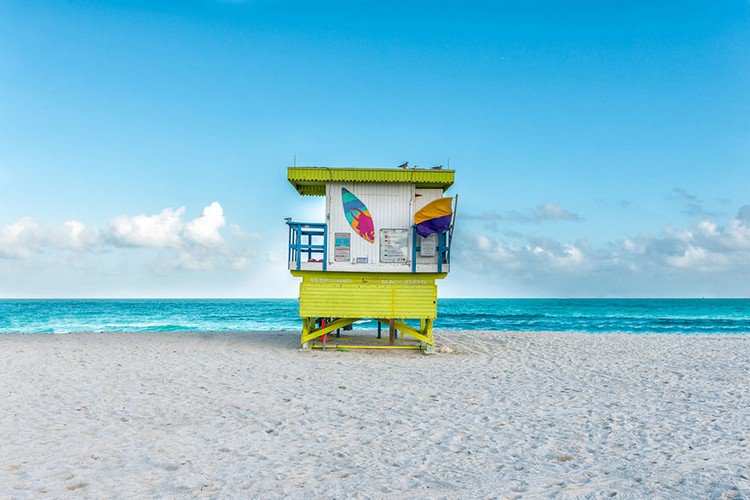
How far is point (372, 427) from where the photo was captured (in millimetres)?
7332

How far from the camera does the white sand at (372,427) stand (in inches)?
211

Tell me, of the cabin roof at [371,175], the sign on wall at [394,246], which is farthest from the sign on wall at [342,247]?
the cabin roof at [371,175]

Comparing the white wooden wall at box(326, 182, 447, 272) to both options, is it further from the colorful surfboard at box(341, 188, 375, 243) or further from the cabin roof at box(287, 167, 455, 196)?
the cabin roof at box(287, 167, 455, 196)

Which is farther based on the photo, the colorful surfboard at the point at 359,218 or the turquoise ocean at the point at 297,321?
the turquoise ocean at the point at 297,321

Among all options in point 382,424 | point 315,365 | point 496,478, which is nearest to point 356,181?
point 315,365

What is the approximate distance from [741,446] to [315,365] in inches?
352

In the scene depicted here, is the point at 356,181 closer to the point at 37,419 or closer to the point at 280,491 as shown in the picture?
the point at 37,419

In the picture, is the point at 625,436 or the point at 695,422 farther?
the point at 695,422

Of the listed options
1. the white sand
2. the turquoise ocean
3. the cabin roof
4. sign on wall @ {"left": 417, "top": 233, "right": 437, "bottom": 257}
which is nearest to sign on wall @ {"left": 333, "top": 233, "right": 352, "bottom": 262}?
the cabin roof

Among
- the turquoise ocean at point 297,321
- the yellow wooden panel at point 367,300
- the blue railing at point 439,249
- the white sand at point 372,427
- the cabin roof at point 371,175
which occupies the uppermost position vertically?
the cabin roof at point 371,175

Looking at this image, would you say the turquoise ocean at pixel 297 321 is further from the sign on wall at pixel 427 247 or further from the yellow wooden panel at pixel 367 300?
the sign on wall at pixel 427 247

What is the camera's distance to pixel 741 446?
21.4 ft

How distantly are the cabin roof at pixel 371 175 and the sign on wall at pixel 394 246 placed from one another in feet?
4.79

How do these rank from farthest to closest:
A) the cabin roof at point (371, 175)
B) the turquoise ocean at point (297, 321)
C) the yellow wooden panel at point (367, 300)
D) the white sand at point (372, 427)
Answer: the turquoise ocean at point (297, 321), the yellow wooden panel at point (367, 300), the cabin roof at point (371, 175), the white sand at point (372, 427)
